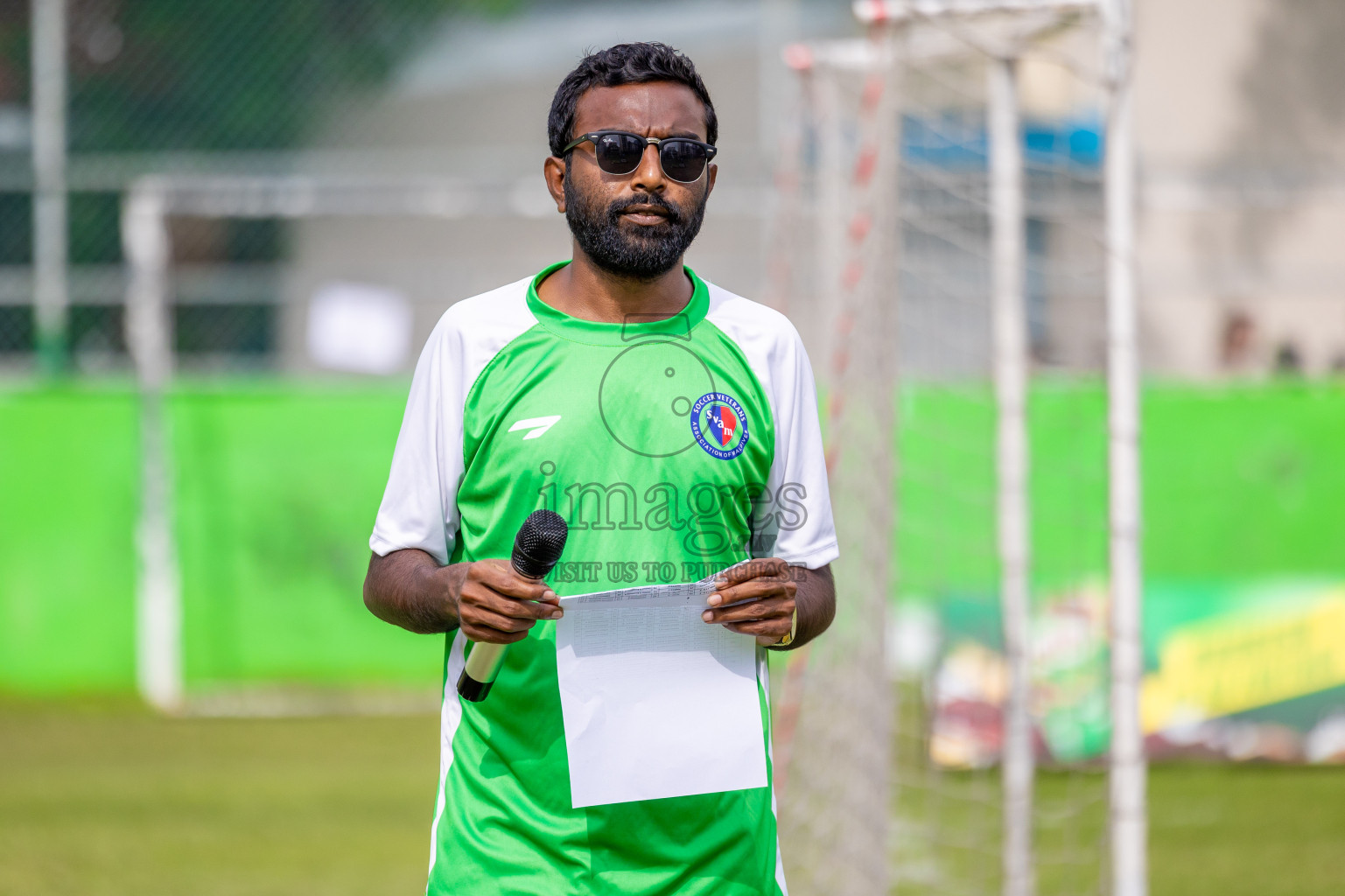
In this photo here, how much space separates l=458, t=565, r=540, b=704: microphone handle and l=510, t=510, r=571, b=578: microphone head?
19cm

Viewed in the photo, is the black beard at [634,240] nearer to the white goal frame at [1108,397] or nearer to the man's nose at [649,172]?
the man's nose at [649,172]

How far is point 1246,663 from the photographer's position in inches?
328

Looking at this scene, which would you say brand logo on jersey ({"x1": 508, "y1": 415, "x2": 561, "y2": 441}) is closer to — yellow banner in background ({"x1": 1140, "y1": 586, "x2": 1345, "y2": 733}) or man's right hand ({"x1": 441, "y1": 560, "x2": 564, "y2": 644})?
man's right hand ({"x1": 441, "y1": 560, "x2": 564, "y2": 644})

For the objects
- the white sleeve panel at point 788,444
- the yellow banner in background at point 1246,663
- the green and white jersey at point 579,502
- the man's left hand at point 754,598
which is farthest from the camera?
the yellow banner in background at point 1246,663

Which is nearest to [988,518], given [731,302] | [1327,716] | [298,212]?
[1327,716]

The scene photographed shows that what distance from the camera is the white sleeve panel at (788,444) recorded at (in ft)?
8.32

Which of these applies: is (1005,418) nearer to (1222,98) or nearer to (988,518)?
(988,518)

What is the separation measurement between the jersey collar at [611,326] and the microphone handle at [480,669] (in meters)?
0.52

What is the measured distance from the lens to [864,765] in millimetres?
5164

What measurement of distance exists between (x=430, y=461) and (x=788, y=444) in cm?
59

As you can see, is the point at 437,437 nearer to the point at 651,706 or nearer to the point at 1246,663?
the point at 651,706

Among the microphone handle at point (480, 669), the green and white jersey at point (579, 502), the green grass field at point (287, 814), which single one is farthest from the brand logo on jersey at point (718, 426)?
the green grass field at point (287, 814)

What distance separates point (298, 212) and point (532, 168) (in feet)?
11.0

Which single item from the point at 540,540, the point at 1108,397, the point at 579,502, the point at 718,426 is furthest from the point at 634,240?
the point at 1108,397
